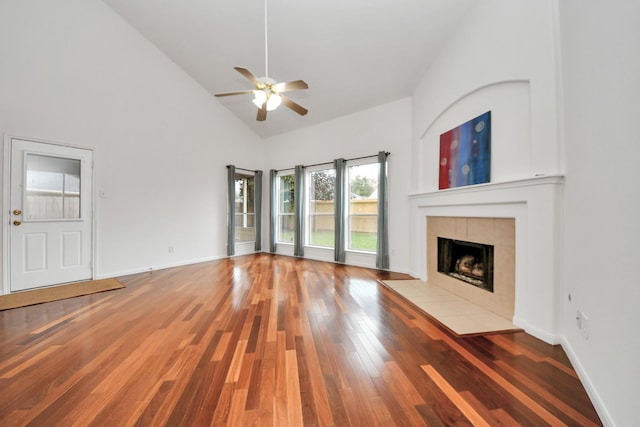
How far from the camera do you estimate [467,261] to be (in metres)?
3.32

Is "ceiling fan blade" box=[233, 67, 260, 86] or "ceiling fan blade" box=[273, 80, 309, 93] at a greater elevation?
"ceiling fan blade" box=[233, 67, 260, 86]

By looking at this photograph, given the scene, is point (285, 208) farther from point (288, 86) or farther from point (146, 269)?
point (288, 86)

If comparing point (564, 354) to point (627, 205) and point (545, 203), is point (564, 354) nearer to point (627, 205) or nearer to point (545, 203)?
point (545, 203)

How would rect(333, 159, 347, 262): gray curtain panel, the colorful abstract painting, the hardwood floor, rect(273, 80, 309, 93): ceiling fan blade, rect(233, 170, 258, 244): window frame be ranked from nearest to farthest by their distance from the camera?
the hardwood floor
rect(273, 80, 309, 93): ceiling fan blade
the colorful abstract painting
rect(333, 159, 347, 262): gray curtain panel
rect(233, 170, 258, 244): window frame

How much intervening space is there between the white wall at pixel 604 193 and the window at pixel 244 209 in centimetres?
607

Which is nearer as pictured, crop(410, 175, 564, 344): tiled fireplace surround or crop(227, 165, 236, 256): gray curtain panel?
crop(410, 175, 564, 344): tiled fireplace surround

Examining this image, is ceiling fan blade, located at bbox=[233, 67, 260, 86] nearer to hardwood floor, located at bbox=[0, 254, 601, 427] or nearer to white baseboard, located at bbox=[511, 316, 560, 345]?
hardwood floor, located at bbox=[0, 254, 601, 427]

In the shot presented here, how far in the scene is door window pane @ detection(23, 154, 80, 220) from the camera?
3.62 meters

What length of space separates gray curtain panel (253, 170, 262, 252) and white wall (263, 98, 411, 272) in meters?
1.25

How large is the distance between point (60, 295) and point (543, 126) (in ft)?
19.3

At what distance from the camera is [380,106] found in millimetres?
4945

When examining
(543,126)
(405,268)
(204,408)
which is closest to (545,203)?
(543,126)

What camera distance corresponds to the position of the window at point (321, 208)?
5875 mm

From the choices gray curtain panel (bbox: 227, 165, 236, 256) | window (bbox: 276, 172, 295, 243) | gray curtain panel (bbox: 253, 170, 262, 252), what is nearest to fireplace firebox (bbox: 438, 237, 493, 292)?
window (bbox: 276, 172, 295, 243)
